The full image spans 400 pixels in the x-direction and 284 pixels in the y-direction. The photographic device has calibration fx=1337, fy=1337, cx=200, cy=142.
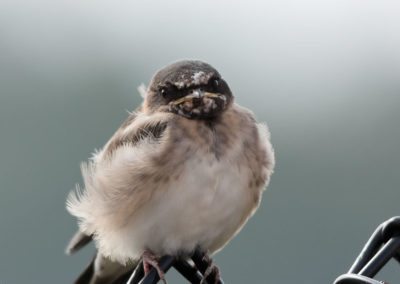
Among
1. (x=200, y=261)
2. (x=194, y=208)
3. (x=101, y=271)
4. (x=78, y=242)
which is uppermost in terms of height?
(x=194, y=208)

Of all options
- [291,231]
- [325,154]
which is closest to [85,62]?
[325,154]

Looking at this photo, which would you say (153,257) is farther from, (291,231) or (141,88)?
(291,231)

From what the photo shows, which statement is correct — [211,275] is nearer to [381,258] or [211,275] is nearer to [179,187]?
[179,187]

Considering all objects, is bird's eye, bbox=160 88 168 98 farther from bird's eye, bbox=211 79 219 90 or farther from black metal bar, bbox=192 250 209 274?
black metal bar, bbox=192 250 209 274

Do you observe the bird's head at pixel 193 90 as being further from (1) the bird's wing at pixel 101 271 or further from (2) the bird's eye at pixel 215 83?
(1) the bird's wing at pixel 101 271

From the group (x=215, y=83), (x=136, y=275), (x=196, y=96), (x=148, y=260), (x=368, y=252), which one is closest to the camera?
(x=368, y=252)

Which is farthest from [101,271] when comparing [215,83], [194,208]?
[215,83]

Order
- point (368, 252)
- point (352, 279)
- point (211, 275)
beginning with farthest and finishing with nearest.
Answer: point (211, 275) < point (368, 252) < point (352, 279)
